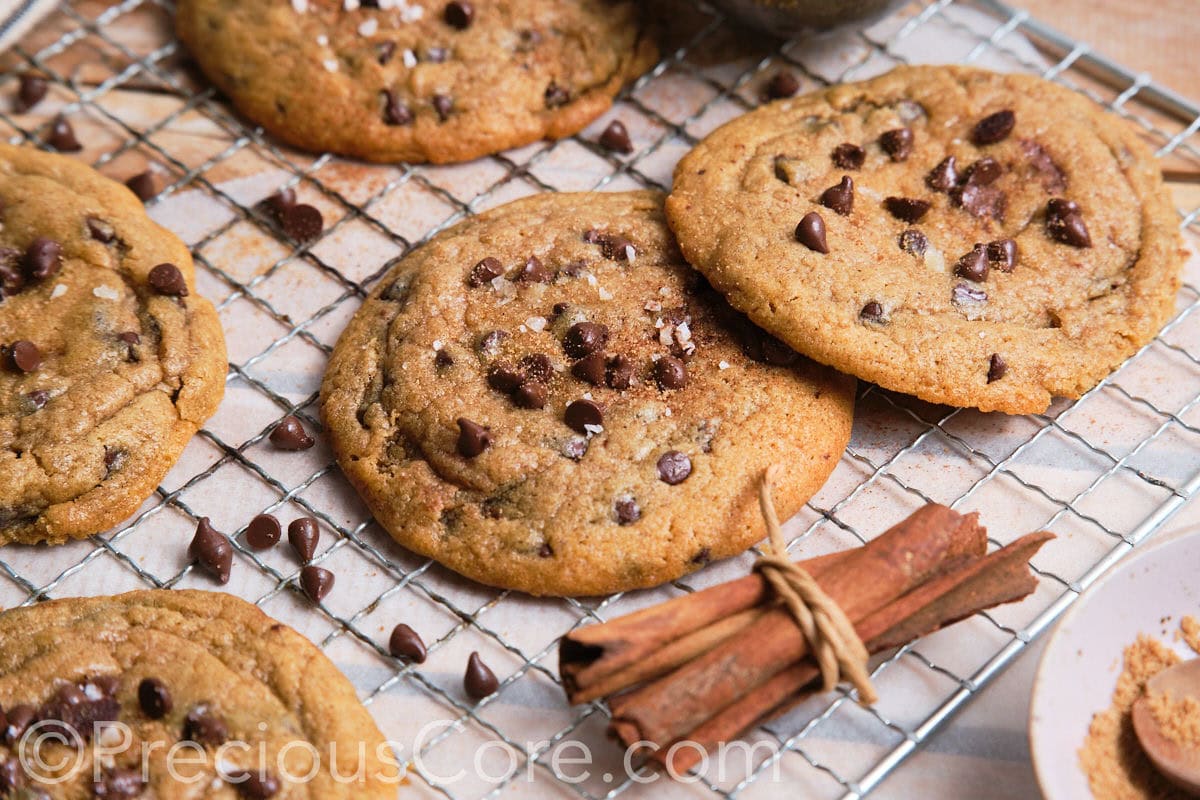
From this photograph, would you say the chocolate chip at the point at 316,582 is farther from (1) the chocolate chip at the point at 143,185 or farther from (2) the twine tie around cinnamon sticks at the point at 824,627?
(1) the chocolate chip at the point at 143,185

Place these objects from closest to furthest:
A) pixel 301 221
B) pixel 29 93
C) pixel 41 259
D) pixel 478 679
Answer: pixel 478 679, pixel 41 259, pixel 301 221, pixel 29 93

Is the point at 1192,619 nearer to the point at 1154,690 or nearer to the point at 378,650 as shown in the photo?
the point at 1154,690

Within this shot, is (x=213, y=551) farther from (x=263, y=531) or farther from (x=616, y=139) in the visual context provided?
(x=616, y=139)

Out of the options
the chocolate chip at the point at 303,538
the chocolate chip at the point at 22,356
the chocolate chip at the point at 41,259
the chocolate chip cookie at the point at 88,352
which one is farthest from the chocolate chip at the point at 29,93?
the chocolate chip at the point at 303,538

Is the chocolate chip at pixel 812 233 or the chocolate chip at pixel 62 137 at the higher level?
the chocolate chip at pixel 812 233

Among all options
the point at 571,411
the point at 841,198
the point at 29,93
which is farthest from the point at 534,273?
the point at 29,93

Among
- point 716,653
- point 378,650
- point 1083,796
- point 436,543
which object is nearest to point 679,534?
point 716,653
